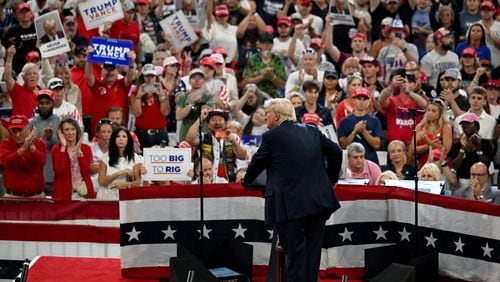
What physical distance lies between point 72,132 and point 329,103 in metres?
4.28

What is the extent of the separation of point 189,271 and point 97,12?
789 cm

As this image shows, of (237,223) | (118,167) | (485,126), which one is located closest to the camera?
(237,223)

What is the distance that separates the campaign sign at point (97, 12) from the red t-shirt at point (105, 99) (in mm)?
1216

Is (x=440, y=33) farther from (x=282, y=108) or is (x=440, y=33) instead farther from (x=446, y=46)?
(x=282, y=108)

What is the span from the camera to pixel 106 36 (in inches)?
763

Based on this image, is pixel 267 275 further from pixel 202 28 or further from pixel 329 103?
pixel 202 28

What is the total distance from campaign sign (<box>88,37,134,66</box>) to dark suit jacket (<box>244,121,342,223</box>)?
723 cm

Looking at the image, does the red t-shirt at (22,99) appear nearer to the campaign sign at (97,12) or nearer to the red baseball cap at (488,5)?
the campaign sign at (97,12)

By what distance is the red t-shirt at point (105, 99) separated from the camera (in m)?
17.7

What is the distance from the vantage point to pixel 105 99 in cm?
1777

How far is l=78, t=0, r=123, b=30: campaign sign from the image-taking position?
61.1 feet

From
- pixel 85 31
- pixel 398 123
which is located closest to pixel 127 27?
pixel 85 31

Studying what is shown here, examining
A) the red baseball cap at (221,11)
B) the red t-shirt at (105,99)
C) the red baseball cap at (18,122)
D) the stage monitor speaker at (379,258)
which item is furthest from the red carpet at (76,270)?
the red baseball cap at (221,11)

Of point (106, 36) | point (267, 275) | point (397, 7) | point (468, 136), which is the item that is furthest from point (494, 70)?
point (267, 275)
